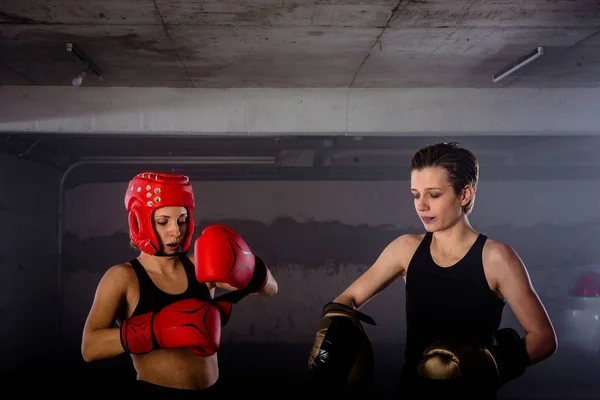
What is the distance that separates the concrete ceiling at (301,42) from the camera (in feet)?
12.7

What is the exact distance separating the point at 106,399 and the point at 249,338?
12.1 ft

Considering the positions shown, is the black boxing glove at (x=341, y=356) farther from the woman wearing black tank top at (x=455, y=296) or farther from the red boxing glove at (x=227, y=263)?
the red boxing glove at (x=227, y=263)

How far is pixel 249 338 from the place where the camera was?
342 inches

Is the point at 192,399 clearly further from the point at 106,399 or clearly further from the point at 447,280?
the point at 106,399

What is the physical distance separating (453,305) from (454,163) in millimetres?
749

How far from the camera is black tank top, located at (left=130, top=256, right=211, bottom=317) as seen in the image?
9.50 ft

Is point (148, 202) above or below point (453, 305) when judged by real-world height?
above

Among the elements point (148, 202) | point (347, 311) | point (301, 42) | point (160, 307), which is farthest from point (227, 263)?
point (301, 42)

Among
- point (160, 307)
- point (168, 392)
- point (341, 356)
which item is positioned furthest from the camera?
point (160, 307)

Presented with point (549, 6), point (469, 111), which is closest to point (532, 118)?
point (469, 111)

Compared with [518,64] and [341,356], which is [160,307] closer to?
[341,356]

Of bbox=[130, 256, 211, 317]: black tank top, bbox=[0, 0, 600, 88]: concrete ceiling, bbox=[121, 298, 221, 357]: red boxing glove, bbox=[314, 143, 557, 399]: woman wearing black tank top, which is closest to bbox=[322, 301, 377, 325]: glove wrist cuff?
bbox=[314, 143, 557, 399]: woman wearing black tank top

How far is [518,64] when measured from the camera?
17.1 feet

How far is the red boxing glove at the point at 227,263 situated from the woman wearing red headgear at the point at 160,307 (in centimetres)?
10
